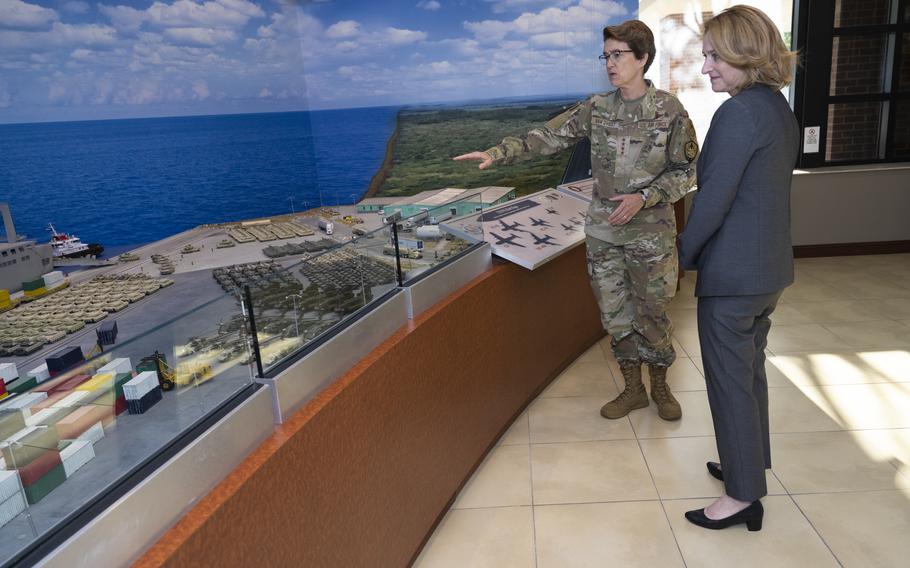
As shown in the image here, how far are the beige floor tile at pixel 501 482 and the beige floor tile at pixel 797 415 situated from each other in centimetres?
102

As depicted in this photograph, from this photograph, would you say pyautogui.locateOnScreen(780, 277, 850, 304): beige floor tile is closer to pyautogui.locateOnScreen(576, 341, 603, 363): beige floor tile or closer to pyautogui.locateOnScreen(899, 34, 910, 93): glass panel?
pyautogui.locateOnScreen(576, 341, 603, 363): beige floor tile

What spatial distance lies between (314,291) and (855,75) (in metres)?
5.61

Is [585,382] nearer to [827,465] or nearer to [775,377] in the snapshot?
[775,377]

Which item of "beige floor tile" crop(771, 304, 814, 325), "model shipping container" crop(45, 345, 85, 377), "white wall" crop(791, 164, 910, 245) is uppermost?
"model shipping container" crop(45, 345, 85, 377)

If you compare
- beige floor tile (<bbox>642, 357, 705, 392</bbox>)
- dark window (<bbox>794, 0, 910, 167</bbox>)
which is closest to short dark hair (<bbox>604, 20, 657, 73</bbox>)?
beige floor tile (<bbox>642, 357, 705, 392</bbox>)

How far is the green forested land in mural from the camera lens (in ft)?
47.3

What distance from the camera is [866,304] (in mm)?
3848

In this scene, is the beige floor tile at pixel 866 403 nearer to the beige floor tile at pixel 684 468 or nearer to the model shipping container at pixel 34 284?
the beige floor tile at pixel 684 468

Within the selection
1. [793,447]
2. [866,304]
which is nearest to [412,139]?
[866,304]

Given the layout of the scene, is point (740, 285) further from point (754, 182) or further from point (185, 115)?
point (185, 115)

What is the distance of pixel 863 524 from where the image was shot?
185 centimetres

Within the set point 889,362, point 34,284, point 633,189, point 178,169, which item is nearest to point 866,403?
point 889,362

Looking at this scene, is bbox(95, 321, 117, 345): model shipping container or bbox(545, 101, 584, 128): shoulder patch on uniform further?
bbox(545, 101, 584, 128): shoulder patch on uniform

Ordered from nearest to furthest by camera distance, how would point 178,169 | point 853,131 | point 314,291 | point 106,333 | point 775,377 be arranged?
point 106,333 < point 314,291 < point 775,377 < point 853,131 < point 178,169
